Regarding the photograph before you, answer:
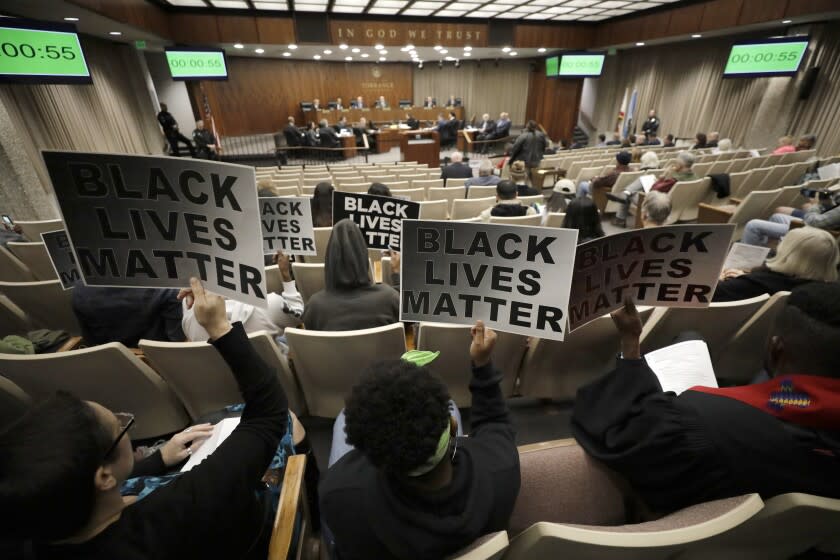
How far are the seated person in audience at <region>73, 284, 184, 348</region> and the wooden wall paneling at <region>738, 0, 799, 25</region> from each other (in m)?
11.7

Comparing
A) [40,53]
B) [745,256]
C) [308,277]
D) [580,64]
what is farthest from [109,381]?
[580,64]

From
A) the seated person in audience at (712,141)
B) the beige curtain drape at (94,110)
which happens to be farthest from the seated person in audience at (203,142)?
the seated person in audience at (712,141)

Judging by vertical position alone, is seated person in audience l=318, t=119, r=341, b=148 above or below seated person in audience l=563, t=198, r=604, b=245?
above

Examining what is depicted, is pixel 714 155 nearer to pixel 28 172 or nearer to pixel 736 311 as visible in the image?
pixel 736 311

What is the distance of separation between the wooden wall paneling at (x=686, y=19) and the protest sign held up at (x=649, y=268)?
11.2 m

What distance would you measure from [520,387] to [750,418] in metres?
1.32

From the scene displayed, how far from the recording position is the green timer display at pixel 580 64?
39.6ft

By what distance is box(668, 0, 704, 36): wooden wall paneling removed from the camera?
8752 mm

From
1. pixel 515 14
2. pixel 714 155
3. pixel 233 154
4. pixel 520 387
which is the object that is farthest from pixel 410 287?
pixel 233 154

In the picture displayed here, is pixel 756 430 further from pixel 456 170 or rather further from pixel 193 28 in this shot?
pixel 193 28

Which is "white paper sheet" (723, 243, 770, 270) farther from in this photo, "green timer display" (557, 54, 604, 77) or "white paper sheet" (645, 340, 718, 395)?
"green timer display" (557, 54, 604, 77)

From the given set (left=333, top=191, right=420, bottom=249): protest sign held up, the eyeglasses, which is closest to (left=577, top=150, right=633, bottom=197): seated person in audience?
(left=333, top=191, right=420, bottom=249): protest sign held up

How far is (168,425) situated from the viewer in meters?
1.95

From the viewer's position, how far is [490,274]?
1.49 m
